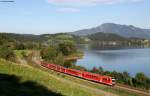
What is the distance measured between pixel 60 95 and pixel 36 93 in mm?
1232

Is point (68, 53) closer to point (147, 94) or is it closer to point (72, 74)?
point (72, 74)

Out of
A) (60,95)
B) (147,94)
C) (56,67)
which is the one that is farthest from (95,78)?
(60,95)

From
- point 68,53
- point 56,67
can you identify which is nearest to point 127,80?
point 56,67

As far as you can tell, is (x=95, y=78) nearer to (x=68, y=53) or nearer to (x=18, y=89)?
(x=18, y=89)

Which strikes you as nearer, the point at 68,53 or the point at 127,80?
the point at 127,80

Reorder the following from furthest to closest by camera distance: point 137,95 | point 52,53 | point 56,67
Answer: point 52,53 < point 56,67 < point 137,95

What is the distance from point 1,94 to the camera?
10.5 meters

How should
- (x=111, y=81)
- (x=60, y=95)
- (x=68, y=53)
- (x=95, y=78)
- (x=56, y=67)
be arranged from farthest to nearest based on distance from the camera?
(x=68, y=53)
(x=56, y=67)
(x=95, y=78)
(x=111, y=81)
(x=60, y=95)

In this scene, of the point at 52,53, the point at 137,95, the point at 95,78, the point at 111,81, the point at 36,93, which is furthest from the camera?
the point at 52,53

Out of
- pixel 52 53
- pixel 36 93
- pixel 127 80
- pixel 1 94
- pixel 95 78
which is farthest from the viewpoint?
pixel 52 53

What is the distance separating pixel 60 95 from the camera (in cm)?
1268

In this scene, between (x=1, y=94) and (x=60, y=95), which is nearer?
(x=1, y=94)

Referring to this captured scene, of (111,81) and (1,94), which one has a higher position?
(1,94)

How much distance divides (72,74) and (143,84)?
12.9 metres
